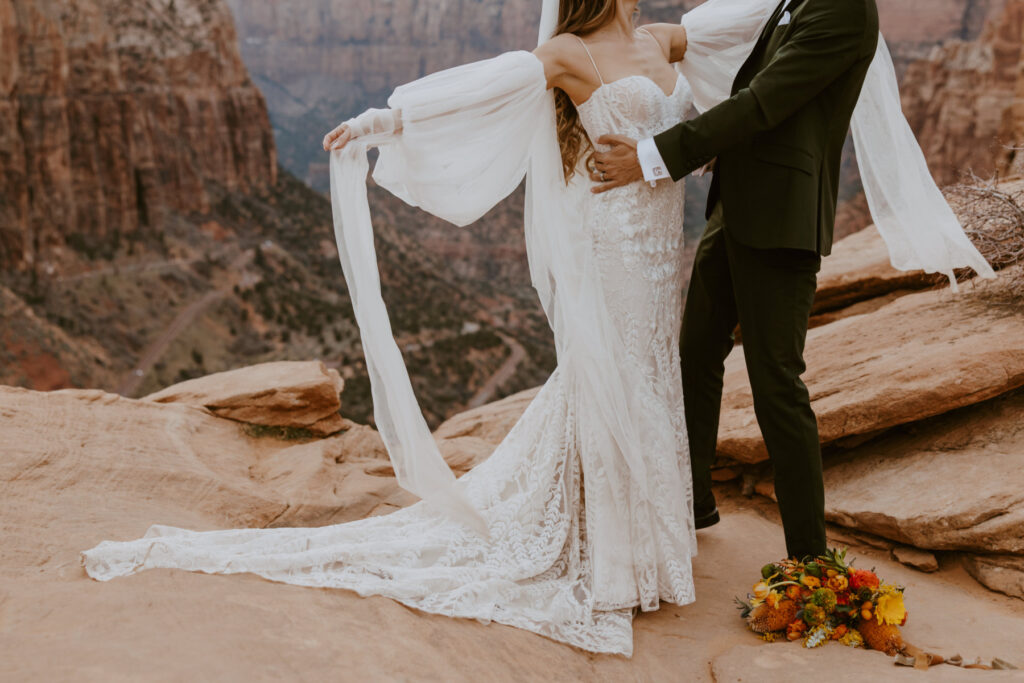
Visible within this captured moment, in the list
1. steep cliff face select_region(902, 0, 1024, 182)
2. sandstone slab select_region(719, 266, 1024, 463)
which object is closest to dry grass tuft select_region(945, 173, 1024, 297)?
sandstone slab select_region(719, 266, 1024, 463)

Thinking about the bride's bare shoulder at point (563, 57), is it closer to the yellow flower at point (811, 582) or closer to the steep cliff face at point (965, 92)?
the yellow flower at point (811, 582)

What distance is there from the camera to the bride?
2.90 meters

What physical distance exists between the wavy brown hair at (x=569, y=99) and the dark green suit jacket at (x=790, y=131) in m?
0.34

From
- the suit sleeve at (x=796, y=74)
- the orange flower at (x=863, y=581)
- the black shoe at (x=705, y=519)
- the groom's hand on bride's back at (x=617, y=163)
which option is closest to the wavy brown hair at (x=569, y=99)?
the groom's hand on bride's back at (x=617, y=163)

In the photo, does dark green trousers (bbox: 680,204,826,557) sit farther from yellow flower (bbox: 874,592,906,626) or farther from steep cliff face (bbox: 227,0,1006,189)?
steep cliff face (bbox: 227,0,1006,189)

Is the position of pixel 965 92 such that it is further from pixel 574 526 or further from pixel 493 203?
pixel 574 526

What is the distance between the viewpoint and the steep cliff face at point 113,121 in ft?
108

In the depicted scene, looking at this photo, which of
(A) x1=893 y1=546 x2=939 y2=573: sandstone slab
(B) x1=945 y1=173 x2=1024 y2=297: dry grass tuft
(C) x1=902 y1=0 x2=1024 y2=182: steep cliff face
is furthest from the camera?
(C) x1=902 y1=0 x2=1024 y2=182: steep cliff face

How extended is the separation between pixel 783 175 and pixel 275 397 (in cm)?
326

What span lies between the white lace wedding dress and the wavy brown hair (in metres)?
0.10

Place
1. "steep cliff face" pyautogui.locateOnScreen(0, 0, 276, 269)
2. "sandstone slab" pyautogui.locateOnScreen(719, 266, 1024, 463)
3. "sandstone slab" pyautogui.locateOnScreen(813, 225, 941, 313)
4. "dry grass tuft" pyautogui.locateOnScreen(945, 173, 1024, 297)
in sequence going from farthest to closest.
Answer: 1. "steep cliff face" pyautogui.locateOnScreen(0, 0, 276, 269)
2. "sandstone slab" pyautogui.locateOnScreen(813, 225, 941, 313)
3. "dry grass tuft" pyautogui.locateOnScreen(945, 173, 1024, 297)
4. "sandstone slab" pyautogui.locateOnScreen(719, 266, 1024, 463)

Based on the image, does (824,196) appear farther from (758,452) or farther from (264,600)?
(264,600)

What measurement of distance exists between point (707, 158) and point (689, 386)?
96 centimetres

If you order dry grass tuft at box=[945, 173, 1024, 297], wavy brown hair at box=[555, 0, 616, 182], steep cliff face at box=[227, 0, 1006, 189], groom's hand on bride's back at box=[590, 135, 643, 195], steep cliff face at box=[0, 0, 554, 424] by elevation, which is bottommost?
steep cliff face at box=[0, 0, 554, 424]
